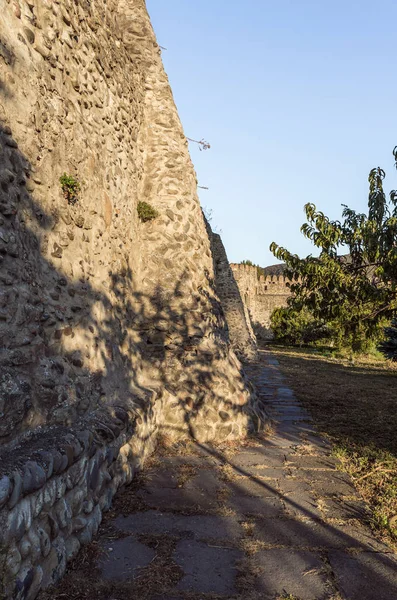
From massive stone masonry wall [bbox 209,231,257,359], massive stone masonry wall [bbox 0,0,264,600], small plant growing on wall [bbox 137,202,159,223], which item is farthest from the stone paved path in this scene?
massive stone masonry wall [bbox 209,231,257,359]

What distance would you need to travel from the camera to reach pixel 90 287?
162 inches

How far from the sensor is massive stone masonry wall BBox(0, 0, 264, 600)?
269 centimetres

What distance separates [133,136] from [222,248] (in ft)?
32.2

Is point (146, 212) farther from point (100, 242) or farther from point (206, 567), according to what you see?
point (206, 567)

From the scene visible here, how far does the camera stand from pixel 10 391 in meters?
2.65

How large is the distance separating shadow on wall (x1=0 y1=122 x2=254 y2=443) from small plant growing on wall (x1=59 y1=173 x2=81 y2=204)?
244 millimetres

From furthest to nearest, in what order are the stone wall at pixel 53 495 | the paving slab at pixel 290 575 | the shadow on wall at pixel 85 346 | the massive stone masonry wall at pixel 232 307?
1. the massive stone masonry wall at pixel 232 307
2. the shadow on wall at pixel 85 346
3. the paving slab at pixel 290 575
4. the stone wall at pixel 53 495

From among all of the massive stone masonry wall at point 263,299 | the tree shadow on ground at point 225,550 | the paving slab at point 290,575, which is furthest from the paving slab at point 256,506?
the massive stone masonry wall at point 263,299

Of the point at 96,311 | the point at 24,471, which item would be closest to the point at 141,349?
the point at 96,311

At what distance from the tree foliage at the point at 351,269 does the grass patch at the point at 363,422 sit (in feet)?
4.22

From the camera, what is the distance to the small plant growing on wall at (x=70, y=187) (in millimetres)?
3691

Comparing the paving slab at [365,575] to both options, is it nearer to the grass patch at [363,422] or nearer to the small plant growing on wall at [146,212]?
the grass patch at [363,422]

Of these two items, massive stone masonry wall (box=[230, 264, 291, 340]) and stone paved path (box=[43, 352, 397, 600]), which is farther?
massive stone masonry wall (box=[230, 264, 291, 340])

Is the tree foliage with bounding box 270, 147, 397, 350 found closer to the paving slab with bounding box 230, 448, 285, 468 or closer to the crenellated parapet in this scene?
the paving slab with bounding box 230, 448, 285, 468
